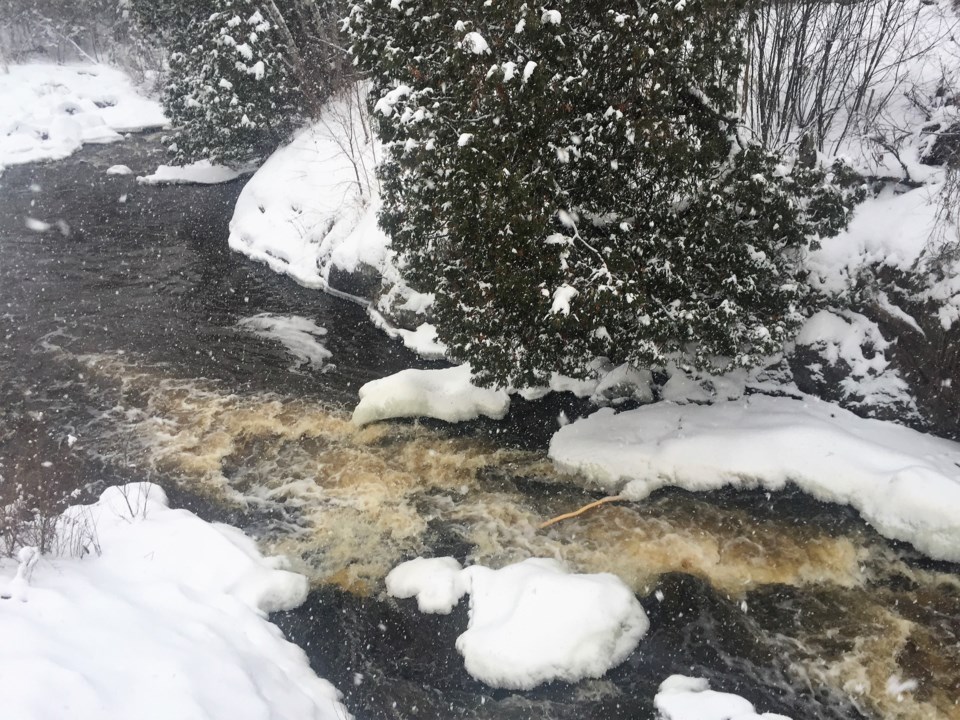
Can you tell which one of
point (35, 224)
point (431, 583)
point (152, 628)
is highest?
point (35, 224)

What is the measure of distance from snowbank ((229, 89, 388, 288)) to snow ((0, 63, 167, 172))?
13495 mm

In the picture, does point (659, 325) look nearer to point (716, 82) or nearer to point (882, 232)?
point (716, 82)

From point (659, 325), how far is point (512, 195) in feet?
7.71

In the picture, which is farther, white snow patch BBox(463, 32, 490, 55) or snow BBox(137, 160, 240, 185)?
snow BBox(137, 160, 240, 185)

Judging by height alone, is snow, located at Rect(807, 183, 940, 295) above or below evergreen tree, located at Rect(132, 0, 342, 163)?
below

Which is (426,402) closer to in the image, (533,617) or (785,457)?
(533,617)

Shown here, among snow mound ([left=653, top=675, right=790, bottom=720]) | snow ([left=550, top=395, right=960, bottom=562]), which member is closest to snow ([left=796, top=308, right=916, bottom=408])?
snow ([left=550, top=395, right=960, bottom=562])

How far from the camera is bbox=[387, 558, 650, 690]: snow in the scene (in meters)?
6.20

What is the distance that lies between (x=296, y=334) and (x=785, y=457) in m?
9.58

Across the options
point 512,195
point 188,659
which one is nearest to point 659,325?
point 512,195

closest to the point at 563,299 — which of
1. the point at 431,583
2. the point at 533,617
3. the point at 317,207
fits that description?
the point at 533,617

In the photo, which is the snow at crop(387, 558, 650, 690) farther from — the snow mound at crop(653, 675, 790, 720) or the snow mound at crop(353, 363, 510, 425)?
the snow mound at crop(353, 363, 510, 425)

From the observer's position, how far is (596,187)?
7.62 metres

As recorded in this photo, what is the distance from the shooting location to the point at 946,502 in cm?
728
